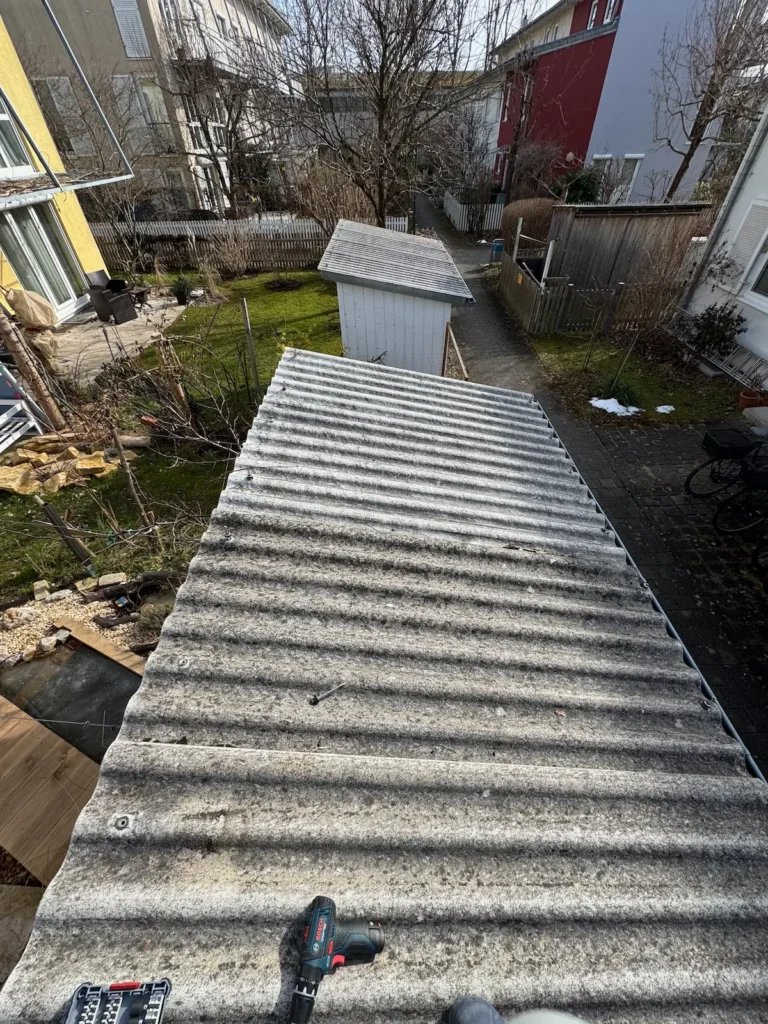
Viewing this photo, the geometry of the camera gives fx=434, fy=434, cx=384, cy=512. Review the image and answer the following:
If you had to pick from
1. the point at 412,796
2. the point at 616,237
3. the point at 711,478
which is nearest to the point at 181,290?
the point at 616,237

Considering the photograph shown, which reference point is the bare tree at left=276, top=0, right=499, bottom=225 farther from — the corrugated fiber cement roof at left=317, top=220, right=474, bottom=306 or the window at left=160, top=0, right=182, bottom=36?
the window at left=160, top=0, right=182, bottom=36

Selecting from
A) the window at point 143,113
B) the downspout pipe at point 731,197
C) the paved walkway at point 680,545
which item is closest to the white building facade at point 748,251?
the downspout pipe at point 731,197

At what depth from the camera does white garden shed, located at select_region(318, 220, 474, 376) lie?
6164mm

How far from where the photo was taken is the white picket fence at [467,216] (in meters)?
21.2

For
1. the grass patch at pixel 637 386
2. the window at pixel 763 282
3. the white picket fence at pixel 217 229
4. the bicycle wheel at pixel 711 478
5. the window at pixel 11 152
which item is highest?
the window at pixel 11 152

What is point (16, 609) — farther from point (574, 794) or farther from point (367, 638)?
point (574, 794)

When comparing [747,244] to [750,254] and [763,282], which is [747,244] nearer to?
[750,254]

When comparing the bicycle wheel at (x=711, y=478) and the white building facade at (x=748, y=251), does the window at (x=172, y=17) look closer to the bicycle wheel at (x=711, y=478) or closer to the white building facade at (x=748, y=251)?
the white building facade at (x=748, y=251)

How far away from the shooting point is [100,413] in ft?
25.2

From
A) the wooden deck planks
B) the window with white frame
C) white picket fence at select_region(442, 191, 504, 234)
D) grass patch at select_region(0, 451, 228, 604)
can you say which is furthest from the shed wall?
white picket fence at select_region(442, 191, 504, 234)

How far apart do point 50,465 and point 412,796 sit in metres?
7.67

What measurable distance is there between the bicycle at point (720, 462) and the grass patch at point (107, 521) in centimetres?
702

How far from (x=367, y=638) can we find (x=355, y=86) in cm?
1603

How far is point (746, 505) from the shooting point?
20.9 ft
